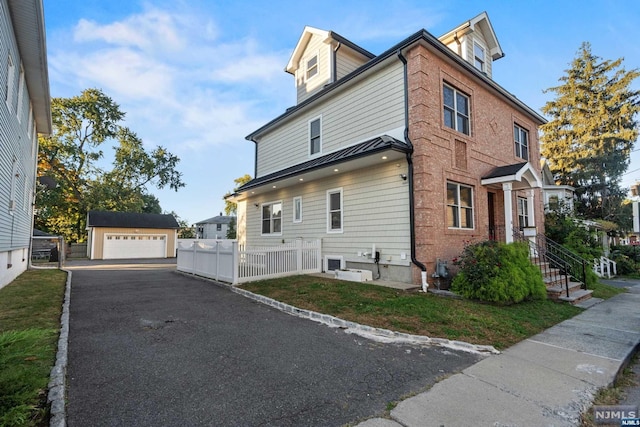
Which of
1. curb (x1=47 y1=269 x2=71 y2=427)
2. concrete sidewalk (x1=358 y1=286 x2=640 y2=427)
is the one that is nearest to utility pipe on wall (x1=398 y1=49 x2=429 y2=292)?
concrete sidewalk (x1=358 y1=286 x2=640 y2=427)

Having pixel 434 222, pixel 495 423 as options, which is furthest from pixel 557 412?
pixel 434 222

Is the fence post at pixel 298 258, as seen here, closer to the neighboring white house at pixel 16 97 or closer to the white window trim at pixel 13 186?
the neighboring white house at pixel 16 97

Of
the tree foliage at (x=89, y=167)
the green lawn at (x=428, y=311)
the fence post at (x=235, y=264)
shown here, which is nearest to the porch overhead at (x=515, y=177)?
the green lawn at (x=428, y=311)

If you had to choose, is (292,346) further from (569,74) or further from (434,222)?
(569,74)

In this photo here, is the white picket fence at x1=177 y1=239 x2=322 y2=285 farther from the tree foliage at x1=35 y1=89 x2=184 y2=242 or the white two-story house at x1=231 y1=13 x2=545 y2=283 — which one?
the tree foliage at x1=35 y1=89 x2=184 y2=242

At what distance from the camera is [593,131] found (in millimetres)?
26469

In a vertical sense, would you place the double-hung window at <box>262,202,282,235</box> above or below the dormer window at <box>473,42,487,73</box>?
below

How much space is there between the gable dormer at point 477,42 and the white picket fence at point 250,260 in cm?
908

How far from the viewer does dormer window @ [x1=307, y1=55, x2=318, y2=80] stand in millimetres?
14305

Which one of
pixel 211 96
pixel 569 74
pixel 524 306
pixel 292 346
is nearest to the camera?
pixel 292 346

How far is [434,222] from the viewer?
8719 mm

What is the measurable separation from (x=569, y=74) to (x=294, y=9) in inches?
1126

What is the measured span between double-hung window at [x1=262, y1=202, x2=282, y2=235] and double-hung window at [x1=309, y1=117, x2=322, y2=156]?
3018 millimetres

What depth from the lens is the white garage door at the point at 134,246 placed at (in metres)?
26.8
